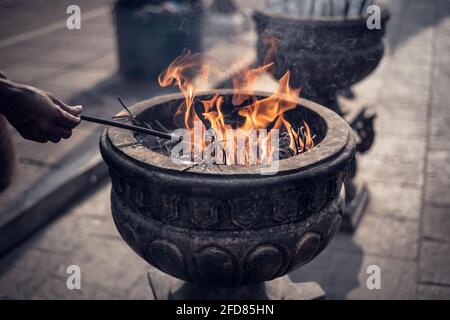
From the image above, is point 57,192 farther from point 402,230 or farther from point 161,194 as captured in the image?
point 402,230

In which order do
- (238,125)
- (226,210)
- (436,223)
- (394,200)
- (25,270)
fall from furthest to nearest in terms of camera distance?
1. (394,200)
2. (436,223)
3. (25,270)
4. (238,125)
5. (226,210)

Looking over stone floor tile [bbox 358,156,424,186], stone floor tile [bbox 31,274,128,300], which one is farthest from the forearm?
stone floor tile [bbox 358,156,424,186]

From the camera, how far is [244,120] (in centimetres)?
296

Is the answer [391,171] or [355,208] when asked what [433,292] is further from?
[391,171]

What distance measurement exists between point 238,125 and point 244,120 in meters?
0.05

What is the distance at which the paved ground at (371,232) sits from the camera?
322 cm

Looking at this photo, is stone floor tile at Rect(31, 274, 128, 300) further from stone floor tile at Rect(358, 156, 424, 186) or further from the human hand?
stone floor tile at Rect(358, 156, 424, 186)

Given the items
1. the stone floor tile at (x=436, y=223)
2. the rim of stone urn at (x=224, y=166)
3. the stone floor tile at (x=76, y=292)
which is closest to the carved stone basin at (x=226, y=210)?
the rim of stone urn at (x=224, y=166)

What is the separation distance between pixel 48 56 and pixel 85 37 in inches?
48.4

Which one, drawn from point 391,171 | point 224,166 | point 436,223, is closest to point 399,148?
point 391,171

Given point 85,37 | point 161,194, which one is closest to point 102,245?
point 161,194

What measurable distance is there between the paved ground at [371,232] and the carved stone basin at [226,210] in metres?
1.14

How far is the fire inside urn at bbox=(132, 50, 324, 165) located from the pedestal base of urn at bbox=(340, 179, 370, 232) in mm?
1241

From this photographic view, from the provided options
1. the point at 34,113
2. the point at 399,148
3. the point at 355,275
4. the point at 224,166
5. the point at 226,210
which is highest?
the point at 34,113
